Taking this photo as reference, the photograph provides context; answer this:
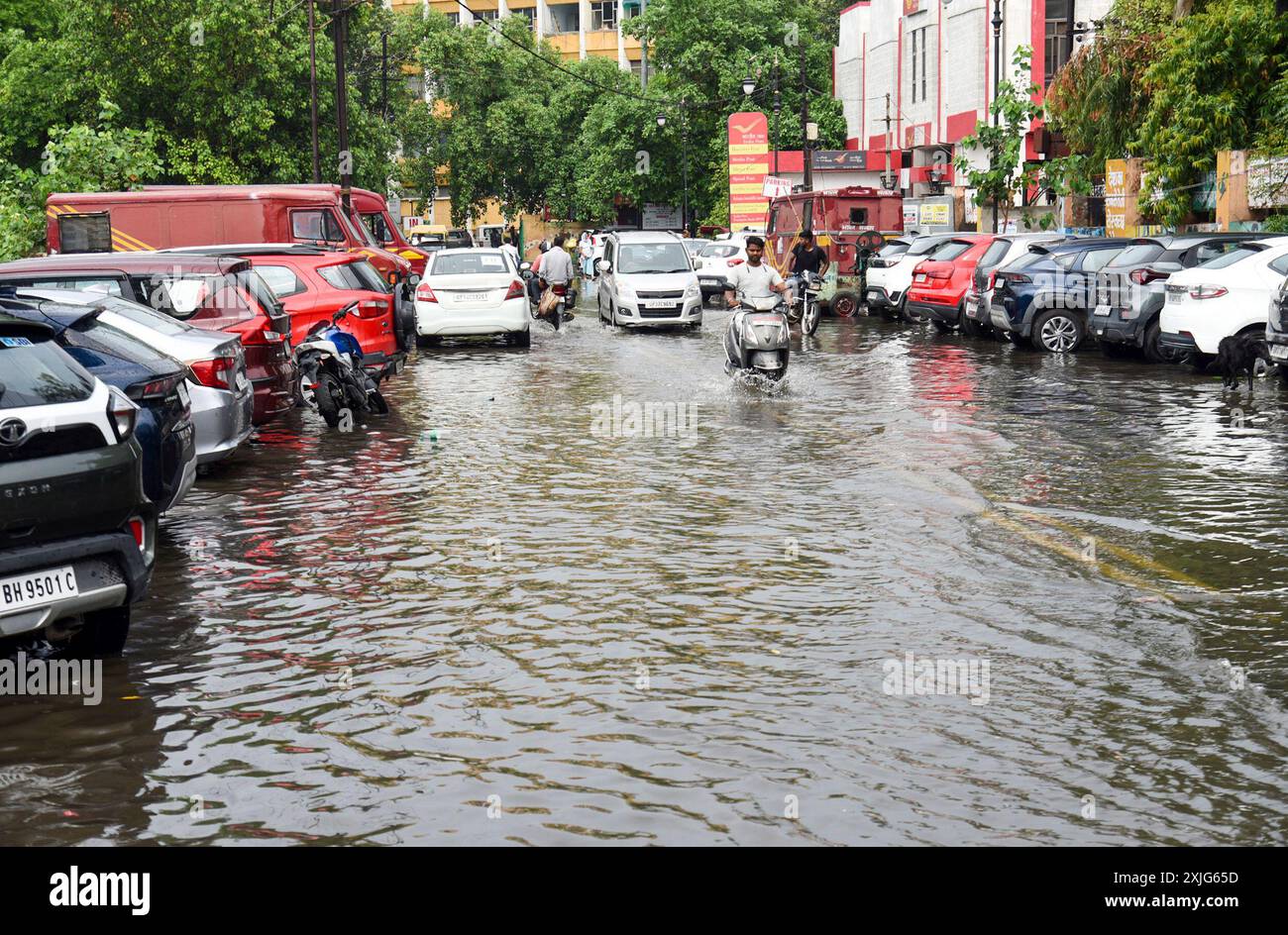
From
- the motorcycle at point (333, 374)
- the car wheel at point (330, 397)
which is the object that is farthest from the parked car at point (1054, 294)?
the car wheel at point (330, 397)

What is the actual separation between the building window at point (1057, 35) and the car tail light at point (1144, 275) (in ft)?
109

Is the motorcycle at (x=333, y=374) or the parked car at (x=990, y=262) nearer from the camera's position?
the motorcycle at (x=333, y=374)

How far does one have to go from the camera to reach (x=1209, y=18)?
105 feet

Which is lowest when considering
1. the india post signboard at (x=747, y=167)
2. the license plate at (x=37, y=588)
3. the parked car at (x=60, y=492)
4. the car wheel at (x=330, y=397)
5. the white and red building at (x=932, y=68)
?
the car wheel at (x=330, y=397)

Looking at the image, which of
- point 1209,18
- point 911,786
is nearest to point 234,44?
point 1209,18

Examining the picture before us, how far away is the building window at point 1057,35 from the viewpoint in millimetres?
53469

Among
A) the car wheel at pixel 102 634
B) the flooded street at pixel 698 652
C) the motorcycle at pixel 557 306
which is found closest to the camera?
the flooded street at pixel 698 652

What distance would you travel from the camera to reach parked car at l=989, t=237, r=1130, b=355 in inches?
940

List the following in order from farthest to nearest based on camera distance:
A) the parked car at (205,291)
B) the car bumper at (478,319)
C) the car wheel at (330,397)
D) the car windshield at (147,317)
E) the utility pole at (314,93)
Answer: the utility pole at (314,93)
the car bumper at (478,319)
the car wheel at (330,397)
the parked car at (205,291)
the car windshield at (147,317)

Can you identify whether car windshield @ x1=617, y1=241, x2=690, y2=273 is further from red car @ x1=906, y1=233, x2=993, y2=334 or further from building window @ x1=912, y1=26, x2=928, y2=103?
building window @ x1=912, y1=26, x2=928, y2=103

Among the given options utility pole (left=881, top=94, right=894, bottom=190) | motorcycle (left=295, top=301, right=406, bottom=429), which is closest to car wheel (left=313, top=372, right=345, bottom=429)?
motorcycle (left=295, top=301, right=406, bottom=429)

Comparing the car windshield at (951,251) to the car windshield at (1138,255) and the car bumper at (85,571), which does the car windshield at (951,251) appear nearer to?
the car windshield at (1138,255)

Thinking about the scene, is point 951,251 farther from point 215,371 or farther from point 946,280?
point 215,371
